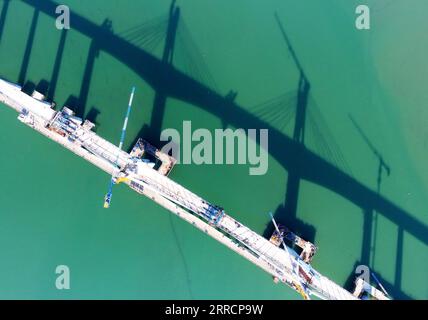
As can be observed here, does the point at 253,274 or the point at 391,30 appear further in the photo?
the point at 391,30

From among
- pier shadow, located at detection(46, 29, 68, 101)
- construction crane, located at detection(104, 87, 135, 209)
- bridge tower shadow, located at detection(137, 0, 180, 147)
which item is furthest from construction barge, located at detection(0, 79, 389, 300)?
bridge tower shadow, located at detection(137, 0, 180, 147)

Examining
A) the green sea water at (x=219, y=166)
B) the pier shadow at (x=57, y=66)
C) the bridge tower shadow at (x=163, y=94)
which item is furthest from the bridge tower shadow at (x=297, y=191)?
the pier shadow at (x=57, y=66)

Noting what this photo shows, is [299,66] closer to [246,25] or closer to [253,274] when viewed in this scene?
[246,25]

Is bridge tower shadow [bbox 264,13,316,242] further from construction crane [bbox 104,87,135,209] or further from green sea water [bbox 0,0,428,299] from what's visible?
construction crane [bbox 104,87,135,209]

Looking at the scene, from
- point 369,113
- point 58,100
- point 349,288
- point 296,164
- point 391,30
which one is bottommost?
point 349,288

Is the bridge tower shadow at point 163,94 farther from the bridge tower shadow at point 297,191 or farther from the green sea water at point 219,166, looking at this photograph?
the bridge tower shadow at point 297,191

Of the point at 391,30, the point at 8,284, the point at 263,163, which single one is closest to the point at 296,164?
the point at 263,163
